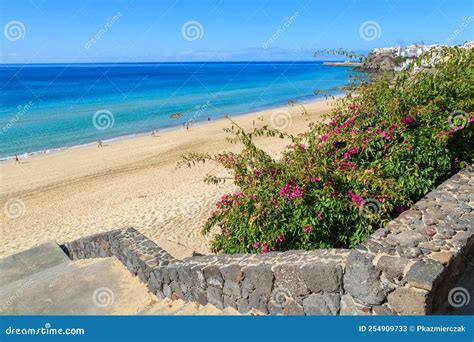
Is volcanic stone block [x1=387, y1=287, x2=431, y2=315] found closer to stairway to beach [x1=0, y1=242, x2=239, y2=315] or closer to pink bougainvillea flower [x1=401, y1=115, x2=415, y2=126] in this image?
stairway to beach [x1=0, y1=242, x2=239, y2=315]

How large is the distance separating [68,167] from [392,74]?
1639 cm

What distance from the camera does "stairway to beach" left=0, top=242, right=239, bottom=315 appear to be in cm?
521

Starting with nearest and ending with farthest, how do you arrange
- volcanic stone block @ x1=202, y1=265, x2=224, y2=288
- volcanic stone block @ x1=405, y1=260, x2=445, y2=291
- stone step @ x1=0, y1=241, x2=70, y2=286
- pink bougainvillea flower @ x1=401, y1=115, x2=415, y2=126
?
volcanic stone block @ x1=405, y1=260, x2=445, y2=291
volcanic stone block @ x1=202, y1=265, x2=224, y2=288
pink bougainvillea flower @ x1=401, y1=115, x2=415, y2=126
stone step @ x1=0, y1=241, x2=70, y2=286

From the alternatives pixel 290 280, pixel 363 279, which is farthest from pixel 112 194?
pixel 363 279

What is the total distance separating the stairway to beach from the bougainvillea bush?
1.28 meters

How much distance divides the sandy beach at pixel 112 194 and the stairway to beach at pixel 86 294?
210 centimetres

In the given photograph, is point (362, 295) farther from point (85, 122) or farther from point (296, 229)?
point (85, 122)

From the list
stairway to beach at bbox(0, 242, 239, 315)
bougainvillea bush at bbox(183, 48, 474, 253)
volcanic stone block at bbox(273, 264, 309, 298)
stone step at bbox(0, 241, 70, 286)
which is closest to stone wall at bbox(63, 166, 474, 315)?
volcanic stone block at bbox(273, 264, 309, 298)

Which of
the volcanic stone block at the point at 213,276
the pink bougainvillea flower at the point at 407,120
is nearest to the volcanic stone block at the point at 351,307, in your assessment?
the volcanic stone block at the point at 213,276

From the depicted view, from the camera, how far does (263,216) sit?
5.21 meters

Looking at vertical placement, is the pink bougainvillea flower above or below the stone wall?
above

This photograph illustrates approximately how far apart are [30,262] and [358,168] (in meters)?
7.01

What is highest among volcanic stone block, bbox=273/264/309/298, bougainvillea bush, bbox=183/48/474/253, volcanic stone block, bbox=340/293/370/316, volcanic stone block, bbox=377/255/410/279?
bougainvillea bush, bbox=183/48/474/253

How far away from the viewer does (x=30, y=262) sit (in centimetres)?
802
